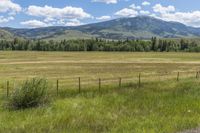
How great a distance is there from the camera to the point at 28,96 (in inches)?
870

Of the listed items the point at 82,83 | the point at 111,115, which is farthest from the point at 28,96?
the point at 82,83

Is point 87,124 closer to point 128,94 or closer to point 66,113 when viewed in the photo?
point 66,113

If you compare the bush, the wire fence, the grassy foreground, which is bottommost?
the wire fence

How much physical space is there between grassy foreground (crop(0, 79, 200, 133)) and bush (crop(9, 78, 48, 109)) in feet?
2.17

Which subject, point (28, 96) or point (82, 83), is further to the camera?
point (82, 83)

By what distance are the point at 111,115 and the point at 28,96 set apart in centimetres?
510

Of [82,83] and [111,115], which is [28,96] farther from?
[82,83]

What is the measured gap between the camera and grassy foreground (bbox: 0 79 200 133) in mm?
16531

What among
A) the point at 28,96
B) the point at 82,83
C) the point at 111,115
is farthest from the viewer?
the point at 82,83

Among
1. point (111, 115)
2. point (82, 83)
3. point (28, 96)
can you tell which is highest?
point (28, 96)

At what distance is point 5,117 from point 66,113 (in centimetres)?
302

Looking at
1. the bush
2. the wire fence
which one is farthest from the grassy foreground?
the wire fence

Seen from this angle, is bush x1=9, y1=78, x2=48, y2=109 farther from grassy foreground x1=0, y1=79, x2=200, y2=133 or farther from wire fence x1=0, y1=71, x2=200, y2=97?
wire fence x1=0, y1=71, x2=200, y2=97

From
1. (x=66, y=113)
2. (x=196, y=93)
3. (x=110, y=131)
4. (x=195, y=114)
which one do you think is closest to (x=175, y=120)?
(x=195, y=114)
